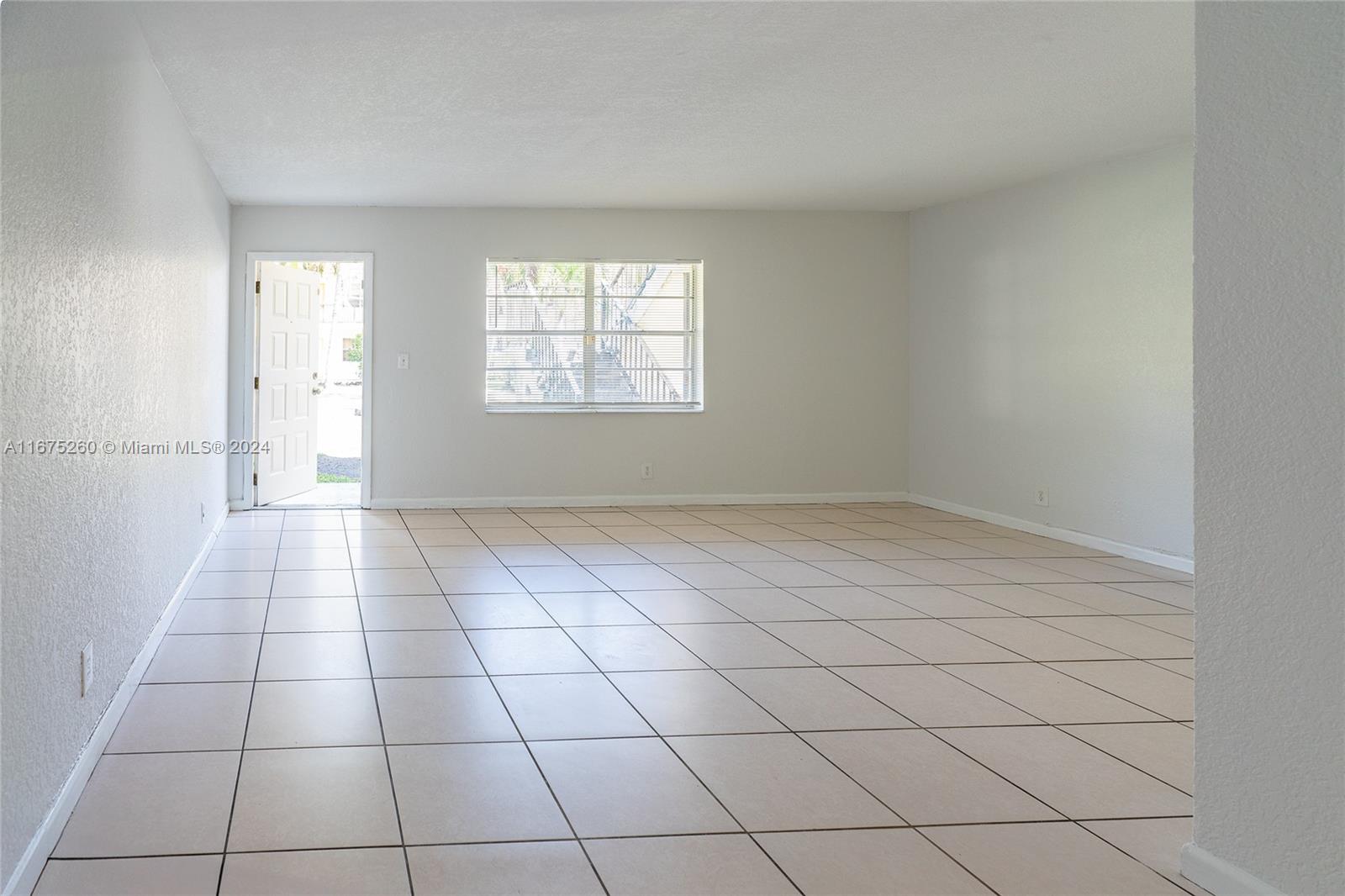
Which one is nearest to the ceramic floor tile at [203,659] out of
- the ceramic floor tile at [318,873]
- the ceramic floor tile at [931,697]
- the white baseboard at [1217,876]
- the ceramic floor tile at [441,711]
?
the ceramic floor tile at [441,711]

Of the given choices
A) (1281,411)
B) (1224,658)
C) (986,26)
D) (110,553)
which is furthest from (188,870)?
(986,26)

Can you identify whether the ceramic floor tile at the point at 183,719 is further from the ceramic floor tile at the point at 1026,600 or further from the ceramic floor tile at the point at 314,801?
the ceramic floor tile at the point at 1026,600

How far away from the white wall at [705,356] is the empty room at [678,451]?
0.03 metres

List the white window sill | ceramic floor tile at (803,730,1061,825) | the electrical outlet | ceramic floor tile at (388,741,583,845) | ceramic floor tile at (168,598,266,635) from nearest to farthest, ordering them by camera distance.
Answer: ceramic floor tile at (388,741,583,845) < ceramic floor tile at (803,730,1061,825) < the electrical outlet < ceramic floor tile at (168,598,266,635) < the white window sill

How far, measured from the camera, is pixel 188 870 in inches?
80.4

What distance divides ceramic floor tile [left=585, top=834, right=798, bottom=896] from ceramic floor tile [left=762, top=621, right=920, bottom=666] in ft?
4.93

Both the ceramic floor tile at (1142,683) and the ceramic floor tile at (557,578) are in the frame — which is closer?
the ceramic floor tile at (1142,683)

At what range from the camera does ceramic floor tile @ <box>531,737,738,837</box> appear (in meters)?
2.29

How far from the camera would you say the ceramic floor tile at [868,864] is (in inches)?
79.1

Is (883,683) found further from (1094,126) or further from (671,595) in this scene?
(1094,126)

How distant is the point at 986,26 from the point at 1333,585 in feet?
8.29

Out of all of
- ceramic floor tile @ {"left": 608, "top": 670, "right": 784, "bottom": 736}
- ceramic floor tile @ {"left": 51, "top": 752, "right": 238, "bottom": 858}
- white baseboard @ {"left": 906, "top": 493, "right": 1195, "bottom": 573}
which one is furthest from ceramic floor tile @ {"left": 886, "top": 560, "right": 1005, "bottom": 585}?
ceramic floor tile @ {"left": 51, "top": 752, "right": 238, "bottom": 858}

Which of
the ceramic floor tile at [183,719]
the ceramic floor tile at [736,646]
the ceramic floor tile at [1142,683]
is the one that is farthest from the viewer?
the ceramic floor tile at [736,646]

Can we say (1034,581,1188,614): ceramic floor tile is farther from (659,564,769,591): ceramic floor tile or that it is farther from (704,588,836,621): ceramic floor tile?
(659,564,769,591): ceramic floor tile
